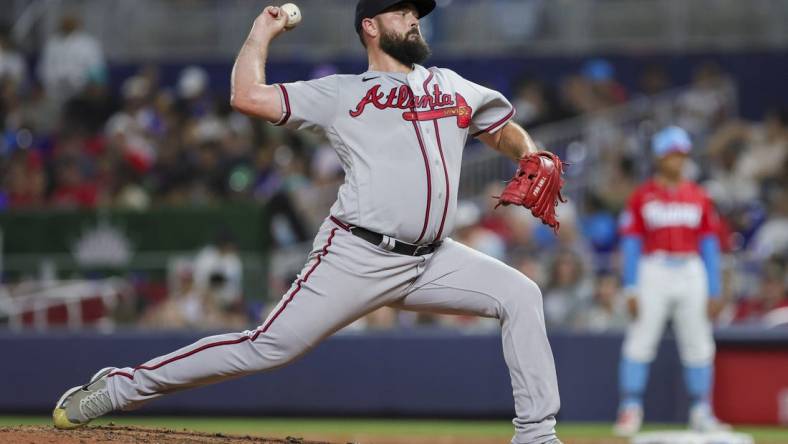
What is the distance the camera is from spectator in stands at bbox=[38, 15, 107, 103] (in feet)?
50.3

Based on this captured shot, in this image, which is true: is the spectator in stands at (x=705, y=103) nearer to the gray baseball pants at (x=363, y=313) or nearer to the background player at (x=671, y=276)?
the background player at (x=671, y=276)

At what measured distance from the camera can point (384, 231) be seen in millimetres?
4875

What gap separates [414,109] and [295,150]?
8.73m

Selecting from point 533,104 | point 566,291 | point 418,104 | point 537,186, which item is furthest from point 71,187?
point 537,186

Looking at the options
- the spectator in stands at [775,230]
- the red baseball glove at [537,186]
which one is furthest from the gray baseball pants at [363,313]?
the spectator in stands at [775,230]

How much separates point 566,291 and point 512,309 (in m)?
5.36

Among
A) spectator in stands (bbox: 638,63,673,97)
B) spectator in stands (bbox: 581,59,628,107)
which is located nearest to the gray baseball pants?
spectator in stands (bbox: 581,59,628,107)

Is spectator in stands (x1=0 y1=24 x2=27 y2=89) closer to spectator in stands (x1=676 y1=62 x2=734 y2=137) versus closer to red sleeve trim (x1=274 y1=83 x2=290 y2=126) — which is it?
spectator in stands (x1=676 y1=62 x2=734 y2=137)

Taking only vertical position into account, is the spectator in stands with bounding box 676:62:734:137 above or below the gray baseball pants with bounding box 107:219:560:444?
above

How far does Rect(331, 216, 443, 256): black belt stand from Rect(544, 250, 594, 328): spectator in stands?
5319mm

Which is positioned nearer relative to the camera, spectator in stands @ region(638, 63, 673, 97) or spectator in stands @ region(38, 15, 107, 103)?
spectator in stands @ region(638, 63, 673, 97)

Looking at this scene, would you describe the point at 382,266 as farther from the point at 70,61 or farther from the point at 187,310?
the point at 70,61

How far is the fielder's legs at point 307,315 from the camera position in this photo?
4.86 meters

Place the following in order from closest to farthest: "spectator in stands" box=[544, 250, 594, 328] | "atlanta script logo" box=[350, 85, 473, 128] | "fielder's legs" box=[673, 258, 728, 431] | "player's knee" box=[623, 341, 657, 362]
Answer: "atlanta script logo" box=[350, 85, 473, 128]
"fielder's legs" box=[673, 258, 728, 431]
"player's knee" box=[623, 341, 657, 362]
"spectator in stands" box=[544, 250, 594, 328]
